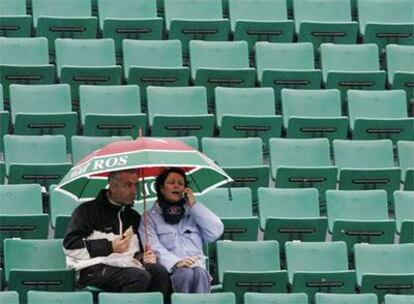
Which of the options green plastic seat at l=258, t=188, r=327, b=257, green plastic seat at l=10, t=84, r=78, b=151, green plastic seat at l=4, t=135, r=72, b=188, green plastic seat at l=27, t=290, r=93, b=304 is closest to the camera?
green plastic seat at l=27, t=290, r=93, b=304

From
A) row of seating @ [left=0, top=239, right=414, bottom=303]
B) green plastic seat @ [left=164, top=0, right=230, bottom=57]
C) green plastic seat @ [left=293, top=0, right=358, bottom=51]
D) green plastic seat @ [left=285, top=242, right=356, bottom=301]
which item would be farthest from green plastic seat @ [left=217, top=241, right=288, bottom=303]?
green plastic seat @ [left=293, top=0, right=358, bottom=51]

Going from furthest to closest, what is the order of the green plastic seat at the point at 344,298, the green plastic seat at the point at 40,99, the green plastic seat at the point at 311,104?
the green plastic seat at the point at 311,104, the green plastic seat at the point at 40,99, the green plastic seat at the point at 344,298

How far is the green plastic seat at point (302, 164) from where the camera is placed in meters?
12.9

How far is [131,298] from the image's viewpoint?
10.6 meters

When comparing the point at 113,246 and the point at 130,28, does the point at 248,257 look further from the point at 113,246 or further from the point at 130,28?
the point at 130,28

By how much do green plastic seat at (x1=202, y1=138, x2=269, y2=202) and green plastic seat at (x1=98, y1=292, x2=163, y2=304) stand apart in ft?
7.49

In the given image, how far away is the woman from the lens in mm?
11469

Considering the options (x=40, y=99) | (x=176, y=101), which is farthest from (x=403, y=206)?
(x=40, y=99)

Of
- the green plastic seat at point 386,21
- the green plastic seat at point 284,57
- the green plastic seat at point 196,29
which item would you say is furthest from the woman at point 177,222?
the green plastic seat at point 386,21

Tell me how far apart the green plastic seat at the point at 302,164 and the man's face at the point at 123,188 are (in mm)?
1721

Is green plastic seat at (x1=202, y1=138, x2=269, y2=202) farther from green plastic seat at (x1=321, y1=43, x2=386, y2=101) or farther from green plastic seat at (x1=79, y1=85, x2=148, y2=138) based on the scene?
green plastic seat at (x1=321, y1=43, x2=386, y2=101)

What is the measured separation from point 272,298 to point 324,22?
487cm

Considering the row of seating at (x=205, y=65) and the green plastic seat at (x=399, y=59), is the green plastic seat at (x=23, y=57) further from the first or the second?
the green plastic seat at (x=399, y=59)

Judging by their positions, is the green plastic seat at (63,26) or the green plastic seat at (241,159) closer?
the green plastic seat at (241,159)
